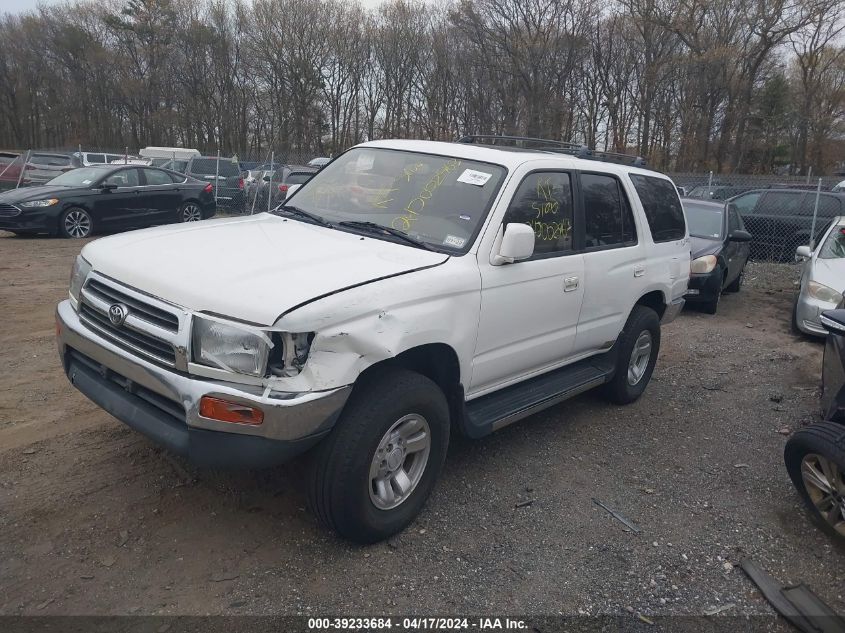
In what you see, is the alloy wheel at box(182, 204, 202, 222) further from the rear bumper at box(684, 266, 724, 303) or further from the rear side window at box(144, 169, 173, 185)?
the rear bumper at box(684, 266, 724, 303)

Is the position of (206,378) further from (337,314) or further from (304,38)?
(304,38)

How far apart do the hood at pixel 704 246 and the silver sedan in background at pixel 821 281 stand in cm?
128

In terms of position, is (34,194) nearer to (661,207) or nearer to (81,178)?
(81,178)

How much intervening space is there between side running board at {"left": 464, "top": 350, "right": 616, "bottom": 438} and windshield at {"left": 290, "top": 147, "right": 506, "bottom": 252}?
0.97 meters

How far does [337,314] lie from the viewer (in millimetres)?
2773

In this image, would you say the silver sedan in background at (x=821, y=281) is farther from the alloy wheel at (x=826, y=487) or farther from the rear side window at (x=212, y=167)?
the rear side window at (x=212, y=167)

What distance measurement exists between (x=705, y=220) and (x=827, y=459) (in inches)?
297

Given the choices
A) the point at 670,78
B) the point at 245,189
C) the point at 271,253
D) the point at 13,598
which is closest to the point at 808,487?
the point at 271,253

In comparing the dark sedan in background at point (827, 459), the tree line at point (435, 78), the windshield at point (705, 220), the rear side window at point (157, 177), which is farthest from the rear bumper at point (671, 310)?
the tree line at point (435, 78)

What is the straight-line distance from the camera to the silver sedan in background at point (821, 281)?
751cm

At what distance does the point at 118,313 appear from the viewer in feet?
9.95

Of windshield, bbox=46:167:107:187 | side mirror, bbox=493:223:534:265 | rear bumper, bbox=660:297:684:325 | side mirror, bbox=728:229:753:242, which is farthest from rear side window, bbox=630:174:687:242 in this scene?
windshield, bbox=46:167:107:187

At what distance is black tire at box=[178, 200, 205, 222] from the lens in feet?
46.9

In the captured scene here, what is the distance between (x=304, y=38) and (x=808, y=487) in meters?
43.9
